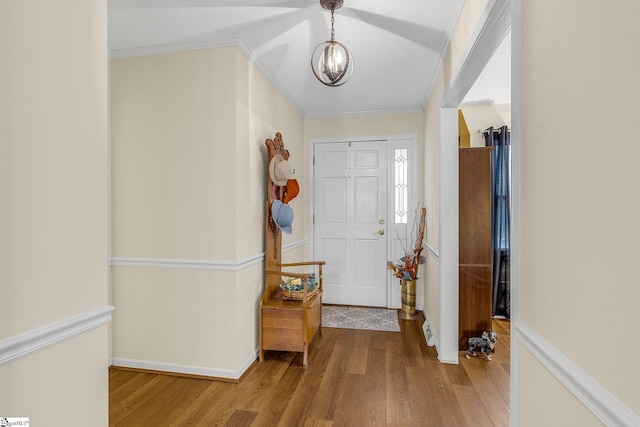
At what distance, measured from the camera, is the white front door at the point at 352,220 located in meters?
4.35

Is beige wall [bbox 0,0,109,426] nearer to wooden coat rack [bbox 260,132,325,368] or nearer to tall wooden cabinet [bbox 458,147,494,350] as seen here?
wooden coat rack [bbox 260,132,325,368]

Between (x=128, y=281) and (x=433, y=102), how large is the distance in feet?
10.4

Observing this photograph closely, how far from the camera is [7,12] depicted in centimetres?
95

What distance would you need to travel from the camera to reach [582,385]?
32.0 inches

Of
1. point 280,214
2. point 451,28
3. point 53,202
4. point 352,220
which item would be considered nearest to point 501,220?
point 352,220

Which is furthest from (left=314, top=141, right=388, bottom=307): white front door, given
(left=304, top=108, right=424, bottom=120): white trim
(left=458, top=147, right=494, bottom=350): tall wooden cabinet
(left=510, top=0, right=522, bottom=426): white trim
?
(left=510, top=0, right=522, bottom=426): white trim

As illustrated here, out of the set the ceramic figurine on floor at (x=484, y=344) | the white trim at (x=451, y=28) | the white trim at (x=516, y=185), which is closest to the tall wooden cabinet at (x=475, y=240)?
the ceramic figurine on floor at (x=484, y=344)

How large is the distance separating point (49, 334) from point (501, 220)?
4089mm

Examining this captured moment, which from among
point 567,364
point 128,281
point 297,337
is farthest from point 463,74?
point 128,281

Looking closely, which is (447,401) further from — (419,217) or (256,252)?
(419,217)

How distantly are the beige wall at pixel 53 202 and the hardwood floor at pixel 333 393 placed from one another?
3.32 ft

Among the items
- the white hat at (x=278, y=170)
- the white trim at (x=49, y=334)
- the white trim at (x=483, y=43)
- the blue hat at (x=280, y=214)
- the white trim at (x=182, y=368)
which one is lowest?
the white trim at (x=182, y=368)

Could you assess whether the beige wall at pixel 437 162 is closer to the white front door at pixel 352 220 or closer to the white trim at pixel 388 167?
the white trim at pixel 388 167

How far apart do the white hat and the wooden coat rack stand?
0.03 m
